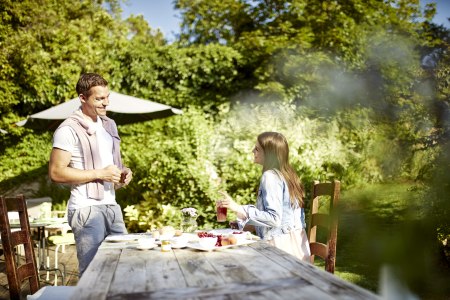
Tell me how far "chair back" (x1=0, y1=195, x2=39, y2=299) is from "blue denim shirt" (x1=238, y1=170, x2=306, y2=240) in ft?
3.84

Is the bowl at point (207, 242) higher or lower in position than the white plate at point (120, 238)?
higher

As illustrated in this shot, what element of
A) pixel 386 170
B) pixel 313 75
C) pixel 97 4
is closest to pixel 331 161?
pixel 313 75

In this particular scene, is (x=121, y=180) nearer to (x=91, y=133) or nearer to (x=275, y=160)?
(x=91, y=133)

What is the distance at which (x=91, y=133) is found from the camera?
257 cm

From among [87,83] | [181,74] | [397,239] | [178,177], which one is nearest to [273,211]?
[87,83]

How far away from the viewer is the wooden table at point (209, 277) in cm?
131

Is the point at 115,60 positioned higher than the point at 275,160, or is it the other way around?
the point at 115,60

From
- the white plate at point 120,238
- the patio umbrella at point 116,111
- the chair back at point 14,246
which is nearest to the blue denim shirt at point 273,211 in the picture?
the white plate at point 120,238

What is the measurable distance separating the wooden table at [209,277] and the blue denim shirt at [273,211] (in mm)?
476

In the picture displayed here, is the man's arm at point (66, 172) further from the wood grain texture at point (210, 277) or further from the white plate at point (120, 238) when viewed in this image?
the wood grain texture at point (210, 277)

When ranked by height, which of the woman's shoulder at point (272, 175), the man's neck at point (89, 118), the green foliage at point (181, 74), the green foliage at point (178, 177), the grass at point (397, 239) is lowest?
the green foliage at point (178, 177)

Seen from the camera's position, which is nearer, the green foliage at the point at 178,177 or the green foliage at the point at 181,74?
the green foliage at the point at 178,177

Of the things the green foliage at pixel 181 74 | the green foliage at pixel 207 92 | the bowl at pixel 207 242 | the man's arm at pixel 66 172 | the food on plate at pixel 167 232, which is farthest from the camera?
the green foliage at pixel 181 74

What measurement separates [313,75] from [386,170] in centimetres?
873
